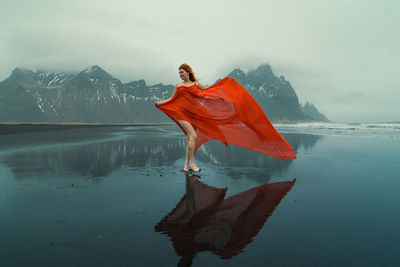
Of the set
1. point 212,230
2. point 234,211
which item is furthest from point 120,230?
point 234,211

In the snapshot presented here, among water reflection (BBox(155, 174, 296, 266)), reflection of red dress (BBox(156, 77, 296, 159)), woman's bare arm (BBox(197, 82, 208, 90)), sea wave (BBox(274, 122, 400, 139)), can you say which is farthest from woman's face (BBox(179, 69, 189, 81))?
sea wave (BBox(274, 122, 400, 139))

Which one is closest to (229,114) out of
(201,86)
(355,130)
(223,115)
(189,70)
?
(223,115)

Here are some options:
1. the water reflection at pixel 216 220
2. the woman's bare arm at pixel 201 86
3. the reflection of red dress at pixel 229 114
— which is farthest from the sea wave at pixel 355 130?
the water reflection at pixel 216 220

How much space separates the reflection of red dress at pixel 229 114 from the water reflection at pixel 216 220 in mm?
2021

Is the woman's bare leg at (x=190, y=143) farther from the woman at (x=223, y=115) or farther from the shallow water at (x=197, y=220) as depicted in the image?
the shallow water at (x=197, y=220)

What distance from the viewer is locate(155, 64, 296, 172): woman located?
572cm

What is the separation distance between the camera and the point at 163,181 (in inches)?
178

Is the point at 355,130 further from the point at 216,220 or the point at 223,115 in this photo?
the point at 216,220

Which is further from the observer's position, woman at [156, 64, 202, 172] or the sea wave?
the sea wave

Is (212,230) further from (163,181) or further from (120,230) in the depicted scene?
(163,181)

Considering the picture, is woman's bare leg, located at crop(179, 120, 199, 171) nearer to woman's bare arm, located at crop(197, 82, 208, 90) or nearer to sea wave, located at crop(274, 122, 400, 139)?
woman's bare arm, located at crop(197, 82, 208, 90)

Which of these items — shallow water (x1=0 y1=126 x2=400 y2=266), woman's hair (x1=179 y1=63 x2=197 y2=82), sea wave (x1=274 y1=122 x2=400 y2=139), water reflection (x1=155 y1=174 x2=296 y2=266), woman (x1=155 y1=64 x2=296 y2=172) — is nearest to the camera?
shallow water (x1=0 y1=126 x2=400 y2=266)

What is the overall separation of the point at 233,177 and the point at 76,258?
3.47m

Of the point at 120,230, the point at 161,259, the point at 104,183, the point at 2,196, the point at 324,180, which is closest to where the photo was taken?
the point at 161,259
